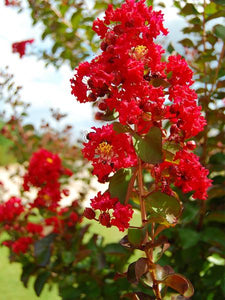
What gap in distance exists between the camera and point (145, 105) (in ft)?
2.75

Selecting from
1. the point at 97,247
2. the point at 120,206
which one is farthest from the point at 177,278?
the point at 97,247

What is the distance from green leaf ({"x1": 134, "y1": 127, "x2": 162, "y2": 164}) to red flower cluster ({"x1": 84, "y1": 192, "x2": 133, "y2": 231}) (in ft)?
0.39

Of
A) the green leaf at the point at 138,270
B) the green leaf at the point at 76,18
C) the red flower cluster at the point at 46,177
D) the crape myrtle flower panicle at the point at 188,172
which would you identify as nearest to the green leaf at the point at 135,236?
the green leaf at the point at 138,270

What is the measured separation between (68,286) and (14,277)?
184cm

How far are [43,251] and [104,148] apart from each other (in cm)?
108

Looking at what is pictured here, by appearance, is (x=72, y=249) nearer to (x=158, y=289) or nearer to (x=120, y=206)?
(x=158, y=289)

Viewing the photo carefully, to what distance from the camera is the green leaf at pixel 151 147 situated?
32.4 inches

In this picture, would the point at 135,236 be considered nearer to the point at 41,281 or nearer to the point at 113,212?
the point at 113,212

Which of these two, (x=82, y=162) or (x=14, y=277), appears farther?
(x=14, y=277)

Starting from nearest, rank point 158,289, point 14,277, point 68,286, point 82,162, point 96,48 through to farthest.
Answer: point 158,289 → point 68,286 → point 96,48 → point 82,162 → point 14,277

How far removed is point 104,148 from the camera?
865 mm

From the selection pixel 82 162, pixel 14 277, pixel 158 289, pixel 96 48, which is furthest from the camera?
pixel 14 277

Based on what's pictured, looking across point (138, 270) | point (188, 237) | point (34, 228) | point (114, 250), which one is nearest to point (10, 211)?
point (34, 228)

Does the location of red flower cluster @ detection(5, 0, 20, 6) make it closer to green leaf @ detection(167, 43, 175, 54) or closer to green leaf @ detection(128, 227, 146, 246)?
green leaf @ detection(167, 43, 175, 54)
